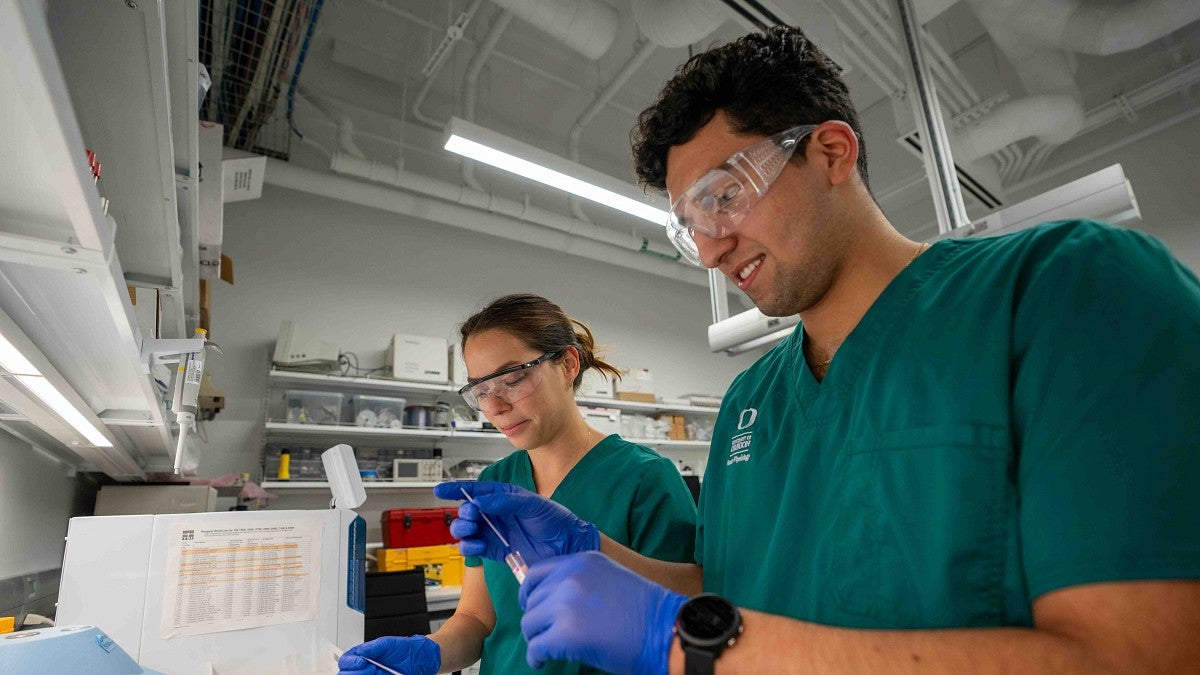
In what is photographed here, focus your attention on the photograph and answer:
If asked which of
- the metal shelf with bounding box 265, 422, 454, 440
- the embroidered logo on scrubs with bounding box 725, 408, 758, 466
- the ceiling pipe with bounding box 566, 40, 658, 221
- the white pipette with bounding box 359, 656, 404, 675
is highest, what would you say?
the ceiling pipe with bounding box 566, 40, 658, 221

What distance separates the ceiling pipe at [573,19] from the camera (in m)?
2.94

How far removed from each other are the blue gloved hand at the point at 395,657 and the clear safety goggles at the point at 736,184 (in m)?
0.97

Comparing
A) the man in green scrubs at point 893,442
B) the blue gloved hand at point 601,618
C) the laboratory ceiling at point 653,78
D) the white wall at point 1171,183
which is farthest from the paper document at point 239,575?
the white wall at point 1171,183

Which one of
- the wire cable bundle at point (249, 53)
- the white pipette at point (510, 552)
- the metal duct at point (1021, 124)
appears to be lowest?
the white pipette at point (510, 552)

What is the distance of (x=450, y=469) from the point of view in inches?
179

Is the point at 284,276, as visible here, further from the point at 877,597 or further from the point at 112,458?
the point at 877,597

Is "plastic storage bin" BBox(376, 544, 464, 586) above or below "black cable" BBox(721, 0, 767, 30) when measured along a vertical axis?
below

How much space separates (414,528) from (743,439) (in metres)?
3.20

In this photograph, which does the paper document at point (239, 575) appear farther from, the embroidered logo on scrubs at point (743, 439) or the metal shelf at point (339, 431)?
the metal shelf at point (339, 431)

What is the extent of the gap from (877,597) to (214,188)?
2.22 meters

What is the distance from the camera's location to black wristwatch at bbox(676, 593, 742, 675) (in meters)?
0.55

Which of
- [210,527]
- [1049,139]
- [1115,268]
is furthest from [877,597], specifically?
[1049,139]

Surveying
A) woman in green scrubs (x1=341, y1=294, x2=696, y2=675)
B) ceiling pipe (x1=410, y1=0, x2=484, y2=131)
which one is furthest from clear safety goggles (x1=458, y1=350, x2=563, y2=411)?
ceiling pipe (x1=410, y1=0, x2=484, y2=131)

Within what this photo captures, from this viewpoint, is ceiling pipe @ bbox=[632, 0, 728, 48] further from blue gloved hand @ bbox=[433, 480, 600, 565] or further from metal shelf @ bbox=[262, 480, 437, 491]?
metal shelf @ bbox=[262, 480, 437, 491]
